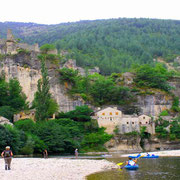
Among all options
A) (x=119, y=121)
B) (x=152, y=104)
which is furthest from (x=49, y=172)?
(x=152, y=104)

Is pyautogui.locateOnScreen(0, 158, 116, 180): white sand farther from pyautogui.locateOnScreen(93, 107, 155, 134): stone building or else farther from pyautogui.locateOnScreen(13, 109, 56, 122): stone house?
pyautogui.locateOnScreen(93, 107, 155, 134): stone building

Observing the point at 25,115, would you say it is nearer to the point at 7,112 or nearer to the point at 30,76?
the point at 7,112

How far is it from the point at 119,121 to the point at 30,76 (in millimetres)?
22793

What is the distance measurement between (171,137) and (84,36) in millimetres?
118835

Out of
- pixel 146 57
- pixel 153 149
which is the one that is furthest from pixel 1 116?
pixel 146 57

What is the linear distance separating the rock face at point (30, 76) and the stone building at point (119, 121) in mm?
8098

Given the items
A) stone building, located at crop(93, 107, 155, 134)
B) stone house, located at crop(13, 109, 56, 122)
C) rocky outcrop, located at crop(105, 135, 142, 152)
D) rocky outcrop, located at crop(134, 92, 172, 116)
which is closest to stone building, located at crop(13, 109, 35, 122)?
stone house, located at crop(13, 109, 56, 122)

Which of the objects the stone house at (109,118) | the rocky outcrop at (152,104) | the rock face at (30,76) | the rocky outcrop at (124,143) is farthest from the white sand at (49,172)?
the rocky outcrop at (152,104)

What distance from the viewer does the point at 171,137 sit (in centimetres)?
7281

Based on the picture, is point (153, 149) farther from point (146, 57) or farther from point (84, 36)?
point (84, 36)

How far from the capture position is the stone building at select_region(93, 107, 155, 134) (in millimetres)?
73000

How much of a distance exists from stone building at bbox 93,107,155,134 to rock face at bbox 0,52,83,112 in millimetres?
8098

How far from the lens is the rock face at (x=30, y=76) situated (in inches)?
3071

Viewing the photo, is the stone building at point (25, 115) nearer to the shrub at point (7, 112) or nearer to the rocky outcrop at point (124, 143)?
the shrub at point (7, 112)
